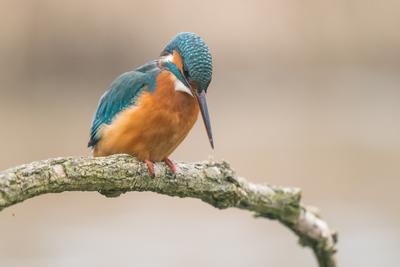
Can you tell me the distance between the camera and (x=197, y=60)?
9.89 ft

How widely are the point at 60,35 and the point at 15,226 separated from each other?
2.71 metres

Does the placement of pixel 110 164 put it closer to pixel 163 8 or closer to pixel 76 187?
pixel 76 187

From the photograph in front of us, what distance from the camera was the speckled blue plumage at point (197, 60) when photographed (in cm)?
301

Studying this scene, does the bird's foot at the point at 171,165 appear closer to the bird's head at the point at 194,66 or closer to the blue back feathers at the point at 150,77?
the bird's head at the point at 194,66

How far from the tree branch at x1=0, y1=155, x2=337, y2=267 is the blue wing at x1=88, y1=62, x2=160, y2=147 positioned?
1.57 feet

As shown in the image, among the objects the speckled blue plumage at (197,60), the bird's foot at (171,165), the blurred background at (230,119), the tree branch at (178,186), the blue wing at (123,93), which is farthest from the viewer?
the blurred background at (230,119)

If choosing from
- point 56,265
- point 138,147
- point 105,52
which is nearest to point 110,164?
point 138,147

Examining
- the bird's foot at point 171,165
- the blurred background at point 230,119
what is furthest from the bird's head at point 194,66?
the blurred background at point 230,119

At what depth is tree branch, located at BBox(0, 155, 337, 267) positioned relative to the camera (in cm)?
220

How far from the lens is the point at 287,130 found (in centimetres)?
948

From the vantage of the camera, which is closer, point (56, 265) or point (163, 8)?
point (56, 265)

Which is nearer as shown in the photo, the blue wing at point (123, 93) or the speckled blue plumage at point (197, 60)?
the speckled blue plumage at point (197, 60)

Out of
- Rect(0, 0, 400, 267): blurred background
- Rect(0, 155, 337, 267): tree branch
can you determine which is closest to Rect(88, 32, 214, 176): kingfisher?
Rect(0, 155, 337, 267): tree branch

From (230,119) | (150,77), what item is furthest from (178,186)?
(230,119)
